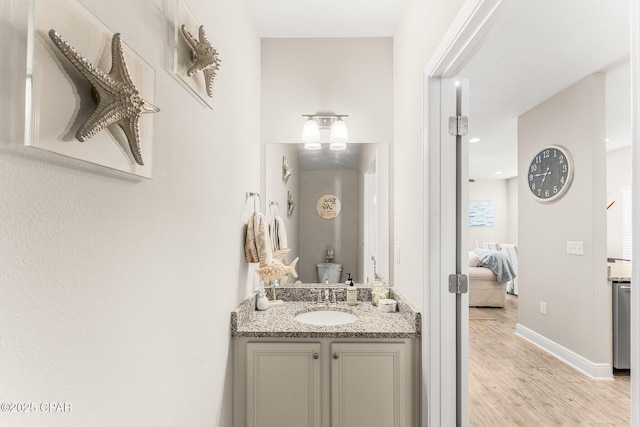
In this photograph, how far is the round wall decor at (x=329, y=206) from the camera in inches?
95.7

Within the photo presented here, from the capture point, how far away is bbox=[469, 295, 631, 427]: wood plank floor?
2316 mm

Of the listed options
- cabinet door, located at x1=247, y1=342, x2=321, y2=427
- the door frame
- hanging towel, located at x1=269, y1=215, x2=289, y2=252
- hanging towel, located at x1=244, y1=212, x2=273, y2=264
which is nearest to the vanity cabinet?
cabinet door, located at x1=247, y1=342, x2=321, y2=427

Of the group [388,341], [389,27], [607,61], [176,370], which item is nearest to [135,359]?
[176,370]

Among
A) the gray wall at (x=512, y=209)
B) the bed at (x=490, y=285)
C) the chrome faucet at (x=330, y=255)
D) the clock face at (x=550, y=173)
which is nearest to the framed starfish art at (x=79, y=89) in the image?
the chrome faucet at (x=330, y=255)

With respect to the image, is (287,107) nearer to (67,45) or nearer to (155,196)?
(155,196)

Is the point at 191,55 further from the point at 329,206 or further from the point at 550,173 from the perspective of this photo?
the point at 550,173

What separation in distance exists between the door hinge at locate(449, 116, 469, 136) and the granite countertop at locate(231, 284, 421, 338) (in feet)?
2.88

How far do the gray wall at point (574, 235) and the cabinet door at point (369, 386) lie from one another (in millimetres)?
2363

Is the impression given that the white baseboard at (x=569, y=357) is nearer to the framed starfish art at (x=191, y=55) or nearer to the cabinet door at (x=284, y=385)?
the cabinet door at (x=284, y=385)

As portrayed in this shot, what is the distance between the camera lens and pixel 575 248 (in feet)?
10.3

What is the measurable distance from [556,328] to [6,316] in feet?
13.6

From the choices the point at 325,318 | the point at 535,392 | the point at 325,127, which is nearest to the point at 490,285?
the point at 535,392

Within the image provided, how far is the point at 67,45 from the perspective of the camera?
597 millimetres

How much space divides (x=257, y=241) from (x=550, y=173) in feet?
10.5
